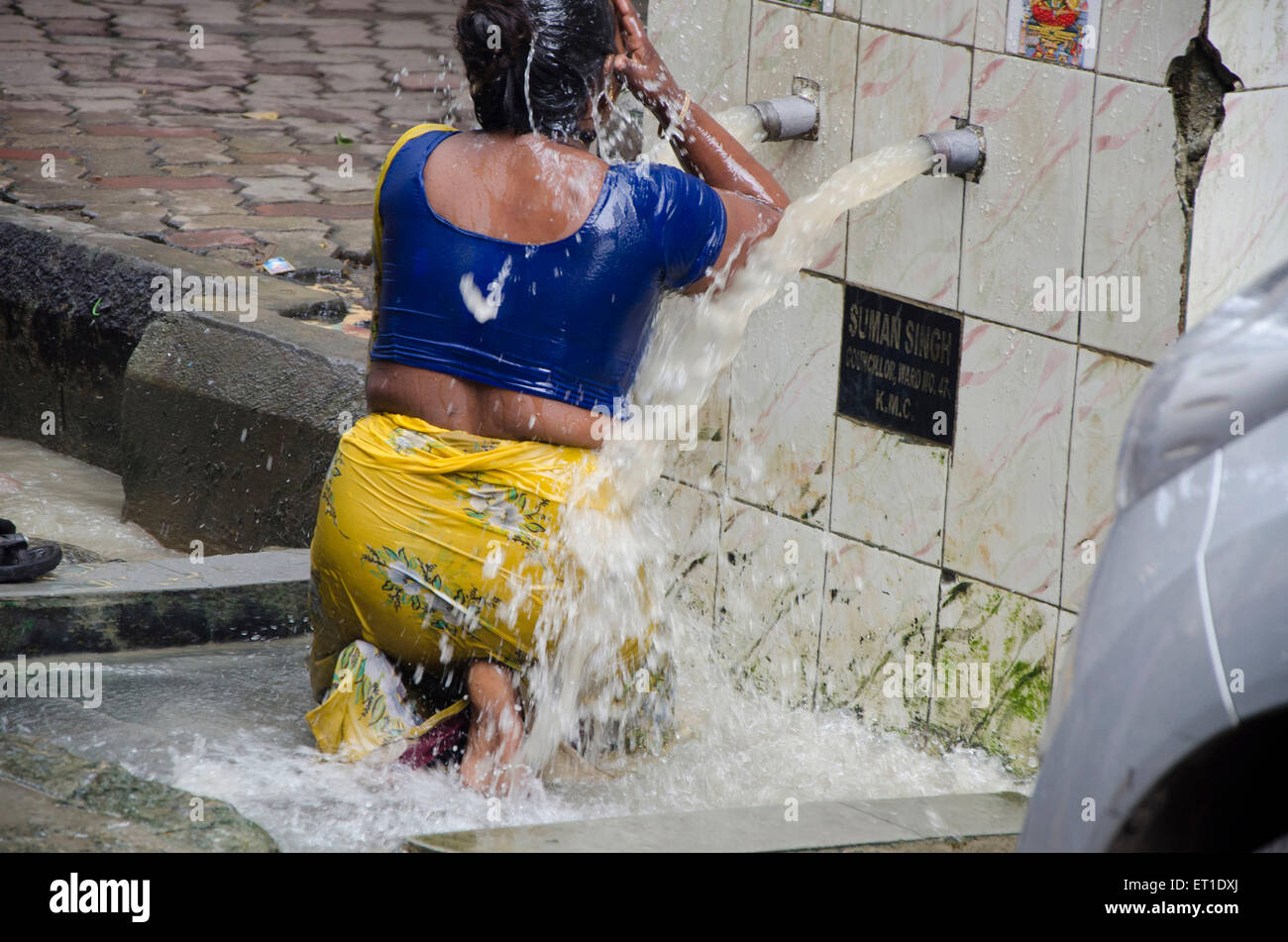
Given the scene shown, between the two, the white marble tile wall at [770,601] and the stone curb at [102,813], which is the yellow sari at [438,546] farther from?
the white marble tile wall at [770,601]

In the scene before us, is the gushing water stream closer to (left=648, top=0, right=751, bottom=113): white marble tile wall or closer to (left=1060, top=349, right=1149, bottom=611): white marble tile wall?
(left=648, top=0, right=751, bottom=113): white marble tile wall

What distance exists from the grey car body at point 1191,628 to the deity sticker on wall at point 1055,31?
1634mm

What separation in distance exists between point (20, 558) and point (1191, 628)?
296 cm

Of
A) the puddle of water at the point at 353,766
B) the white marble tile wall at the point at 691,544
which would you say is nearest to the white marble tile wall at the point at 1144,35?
the puddle of water at the point at 353,766

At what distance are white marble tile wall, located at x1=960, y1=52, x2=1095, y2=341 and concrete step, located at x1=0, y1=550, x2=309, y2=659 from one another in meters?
1.83

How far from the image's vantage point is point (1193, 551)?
1.52 metres

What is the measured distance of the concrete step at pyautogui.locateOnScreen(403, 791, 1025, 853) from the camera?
2.53 m

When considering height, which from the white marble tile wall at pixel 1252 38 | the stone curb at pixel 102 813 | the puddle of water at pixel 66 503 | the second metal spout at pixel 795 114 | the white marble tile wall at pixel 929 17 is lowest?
the puddle of water at pixel 66 503

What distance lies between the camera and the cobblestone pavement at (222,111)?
7.12m

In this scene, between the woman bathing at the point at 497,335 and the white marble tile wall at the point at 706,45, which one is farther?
the white marble tile wall at the point at 706,45

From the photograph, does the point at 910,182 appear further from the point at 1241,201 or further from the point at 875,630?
the point at 875,630

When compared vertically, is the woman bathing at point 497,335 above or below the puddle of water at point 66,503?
above

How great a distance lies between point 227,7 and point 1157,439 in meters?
11.0

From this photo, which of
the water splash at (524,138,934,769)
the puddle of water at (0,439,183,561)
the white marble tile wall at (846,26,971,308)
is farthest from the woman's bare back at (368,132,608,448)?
the puddle of water at (0,439,183,561)
